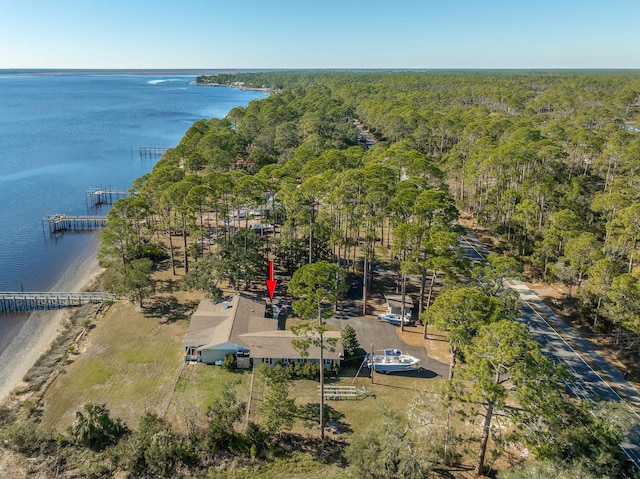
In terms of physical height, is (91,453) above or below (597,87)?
below

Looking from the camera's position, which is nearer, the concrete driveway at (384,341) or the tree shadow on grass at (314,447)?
the tree shadow on grass at (314,447)

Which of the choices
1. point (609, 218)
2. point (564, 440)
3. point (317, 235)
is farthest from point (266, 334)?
point (609, 218)

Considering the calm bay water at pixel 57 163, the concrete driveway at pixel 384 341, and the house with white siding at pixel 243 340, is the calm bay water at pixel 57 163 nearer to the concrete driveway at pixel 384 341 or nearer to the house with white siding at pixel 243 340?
the house with white siding at pixel 243 340

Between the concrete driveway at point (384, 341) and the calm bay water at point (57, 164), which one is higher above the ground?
the calm bay water at point (57, 164)

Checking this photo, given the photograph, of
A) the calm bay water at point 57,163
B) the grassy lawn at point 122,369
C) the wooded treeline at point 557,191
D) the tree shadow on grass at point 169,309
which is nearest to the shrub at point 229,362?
the grassy lawn at point 122,369

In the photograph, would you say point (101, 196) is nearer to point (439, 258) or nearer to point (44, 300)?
point (44, 300)

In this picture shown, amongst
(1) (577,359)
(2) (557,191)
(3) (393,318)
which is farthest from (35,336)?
(2) (557,191)

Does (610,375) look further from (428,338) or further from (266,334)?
(266,334)
